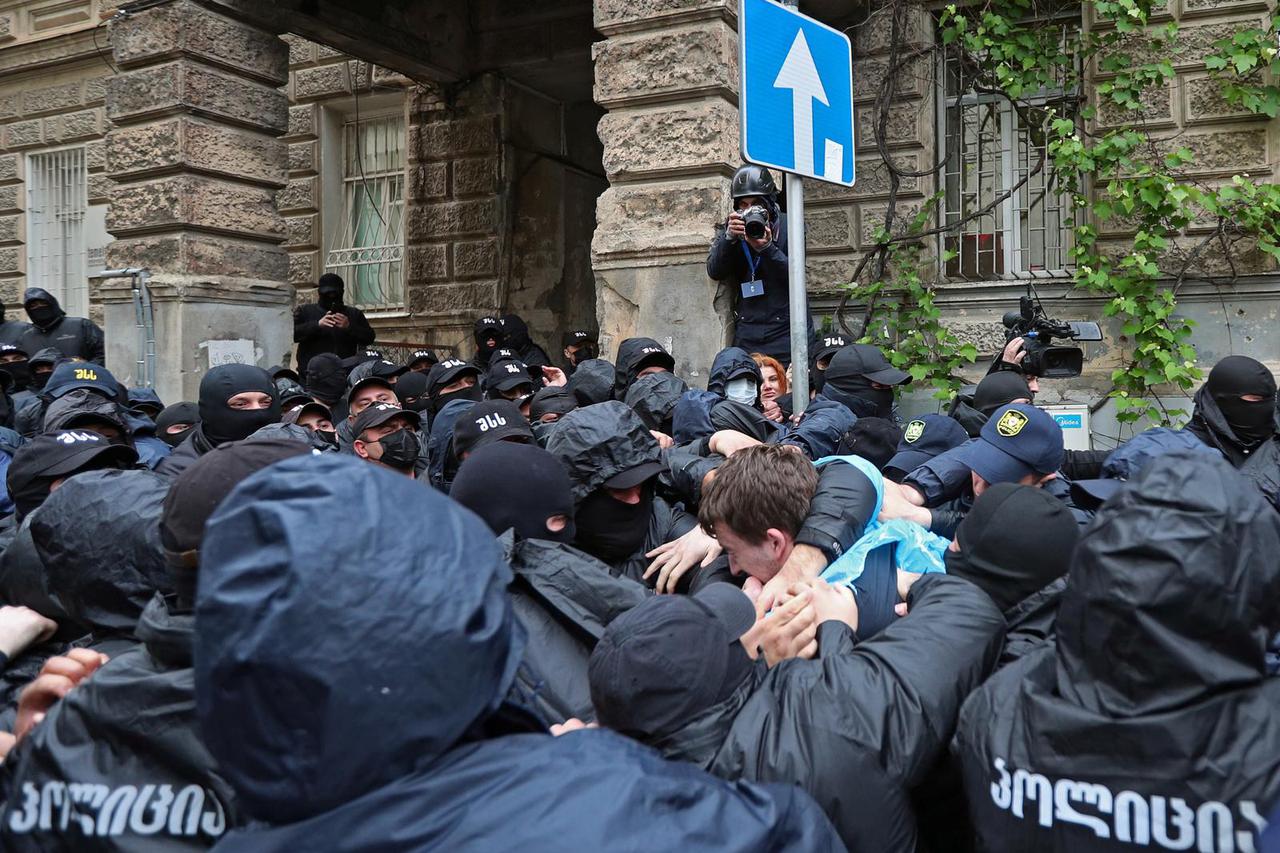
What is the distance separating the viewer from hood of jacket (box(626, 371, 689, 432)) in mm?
5355

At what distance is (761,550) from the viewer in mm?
2652

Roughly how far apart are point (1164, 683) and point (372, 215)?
1168 cm

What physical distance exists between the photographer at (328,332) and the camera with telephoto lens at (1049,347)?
5913mm

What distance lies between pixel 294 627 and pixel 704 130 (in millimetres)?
5527

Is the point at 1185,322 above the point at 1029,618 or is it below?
above

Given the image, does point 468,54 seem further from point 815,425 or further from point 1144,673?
point 1144,673

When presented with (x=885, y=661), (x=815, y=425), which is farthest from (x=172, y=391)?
(x=885, y=661)

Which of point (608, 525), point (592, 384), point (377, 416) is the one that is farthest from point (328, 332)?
point (608, 525)

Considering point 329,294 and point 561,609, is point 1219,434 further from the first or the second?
point 329,294

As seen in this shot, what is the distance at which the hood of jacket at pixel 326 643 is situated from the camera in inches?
45.6

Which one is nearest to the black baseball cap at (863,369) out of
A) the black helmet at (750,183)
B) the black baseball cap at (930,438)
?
the black baseball cap at (930,438)

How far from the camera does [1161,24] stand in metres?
7.45

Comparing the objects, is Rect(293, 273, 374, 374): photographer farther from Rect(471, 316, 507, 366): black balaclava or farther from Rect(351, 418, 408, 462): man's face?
Rect(351, 418, 408, 462): man's face

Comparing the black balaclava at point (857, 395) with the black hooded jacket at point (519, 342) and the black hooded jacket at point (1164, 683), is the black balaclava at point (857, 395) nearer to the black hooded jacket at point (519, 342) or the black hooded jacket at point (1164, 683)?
the black hooded jacket at point (1164, 683)
